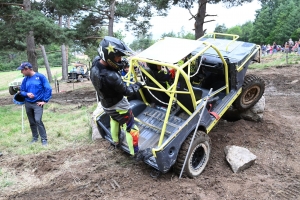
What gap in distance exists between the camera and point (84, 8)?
56.4ft

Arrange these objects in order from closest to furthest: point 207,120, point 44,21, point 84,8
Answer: point 207,120 → point 44,21 → point 84,8

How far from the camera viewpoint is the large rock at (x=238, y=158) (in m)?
4.68

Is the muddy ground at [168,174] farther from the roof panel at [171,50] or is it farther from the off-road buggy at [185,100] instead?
the roof panel at [171,50]

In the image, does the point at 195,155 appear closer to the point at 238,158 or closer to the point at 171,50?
the point at 238,158

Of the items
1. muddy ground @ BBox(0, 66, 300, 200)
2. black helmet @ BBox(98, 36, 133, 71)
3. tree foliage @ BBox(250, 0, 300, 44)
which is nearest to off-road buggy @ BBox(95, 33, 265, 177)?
muddy ground @ BBox(0, 66, 300, 200)

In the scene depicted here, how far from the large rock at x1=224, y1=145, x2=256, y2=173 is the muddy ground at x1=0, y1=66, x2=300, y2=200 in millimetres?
104

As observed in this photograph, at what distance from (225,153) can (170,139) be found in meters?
1.45

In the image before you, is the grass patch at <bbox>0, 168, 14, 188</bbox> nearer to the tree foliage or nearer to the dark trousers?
the dark trousers

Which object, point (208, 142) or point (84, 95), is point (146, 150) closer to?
point (208, 142)

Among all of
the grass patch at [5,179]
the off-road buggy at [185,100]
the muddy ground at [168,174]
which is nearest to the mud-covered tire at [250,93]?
the off-road buggy at [185,100]

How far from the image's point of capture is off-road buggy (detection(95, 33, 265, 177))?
13.7 ft

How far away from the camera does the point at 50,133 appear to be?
7.01 m

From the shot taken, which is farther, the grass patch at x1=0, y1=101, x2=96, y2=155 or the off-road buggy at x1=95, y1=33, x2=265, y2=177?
the grass patch at x1=0, y1=101, x2=96, y2=155

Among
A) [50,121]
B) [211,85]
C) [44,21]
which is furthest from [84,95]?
[211,85]
